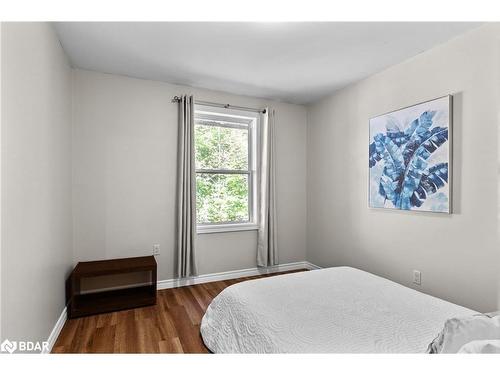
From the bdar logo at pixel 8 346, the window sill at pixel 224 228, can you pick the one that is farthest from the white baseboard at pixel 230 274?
the bdar logo at pixel 8 346

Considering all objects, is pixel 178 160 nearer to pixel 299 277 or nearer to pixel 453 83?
pixel 299 277

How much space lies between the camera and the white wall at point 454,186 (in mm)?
1929

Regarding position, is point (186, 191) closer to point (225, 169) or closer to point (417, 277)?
point (225, 169)

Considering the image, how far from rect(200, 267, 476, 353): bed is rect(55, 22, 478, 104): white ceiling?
6.47ft

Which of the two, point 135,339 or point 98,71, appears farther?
point 98,71

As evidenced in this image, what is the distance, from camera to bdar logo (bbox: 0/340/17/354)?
1212mm

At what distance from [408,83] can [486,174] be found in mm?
1060

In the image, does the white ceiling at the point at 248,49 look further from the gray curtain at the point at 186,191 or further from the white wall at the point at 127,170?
the gray curtain at the point at 186,191

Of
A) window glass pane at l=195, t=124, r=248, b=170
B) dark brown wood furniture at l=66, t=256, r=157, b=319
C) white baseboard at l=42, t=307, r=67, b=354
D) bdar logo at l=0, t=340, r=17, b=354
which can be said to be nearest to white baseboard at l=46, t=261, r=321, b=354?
dark brown wood furniture at l=66, t=256, r=157, b=319

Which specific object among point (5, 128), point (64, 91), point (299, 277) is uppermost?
point (64, 91)
